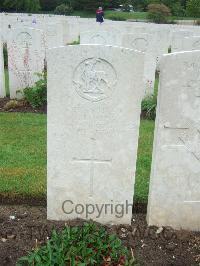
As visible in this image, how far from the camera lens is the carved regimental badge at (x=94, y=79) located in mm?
3477

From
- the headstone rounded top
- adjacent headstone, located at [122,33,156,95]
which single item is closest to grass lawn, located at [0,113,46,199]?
adjacent headstone, located at [122,33,156,95]

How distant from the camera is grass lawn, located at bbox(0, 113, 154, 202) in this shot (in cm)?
455

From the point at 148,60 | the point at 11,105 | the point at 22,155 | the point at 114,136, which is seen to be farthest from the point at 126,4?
the point at 114,136

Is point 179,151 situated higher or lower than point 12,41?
lower

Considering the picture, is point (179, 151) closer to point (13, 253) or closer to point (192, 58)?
point (192, 58)

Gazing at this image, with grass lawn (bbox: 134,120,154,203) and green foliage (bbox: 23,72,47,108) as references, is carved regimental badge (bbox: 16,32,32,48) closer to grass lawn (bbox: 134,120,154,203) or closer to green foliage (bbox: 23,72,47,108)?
green foliage (bbox: 23,72,47,108)

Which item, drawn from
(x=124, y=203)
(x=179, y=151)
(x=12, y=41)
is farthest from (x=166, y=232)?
(x=12, y=41)

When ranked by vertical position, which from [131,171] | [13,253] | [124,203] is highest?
[131,171]

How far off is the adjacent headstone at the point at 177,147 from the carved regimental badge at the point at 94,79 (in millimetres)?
440

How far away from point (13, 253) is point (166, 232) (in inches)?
56.2

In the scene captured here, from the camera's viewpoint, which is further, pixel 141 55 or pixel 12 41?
pixel 12 41

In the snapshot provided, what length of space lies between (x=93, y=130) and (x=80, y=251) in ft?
3.41

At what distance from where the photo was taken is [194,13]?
36781mm

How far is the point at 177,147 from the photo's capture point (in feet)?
12.0
